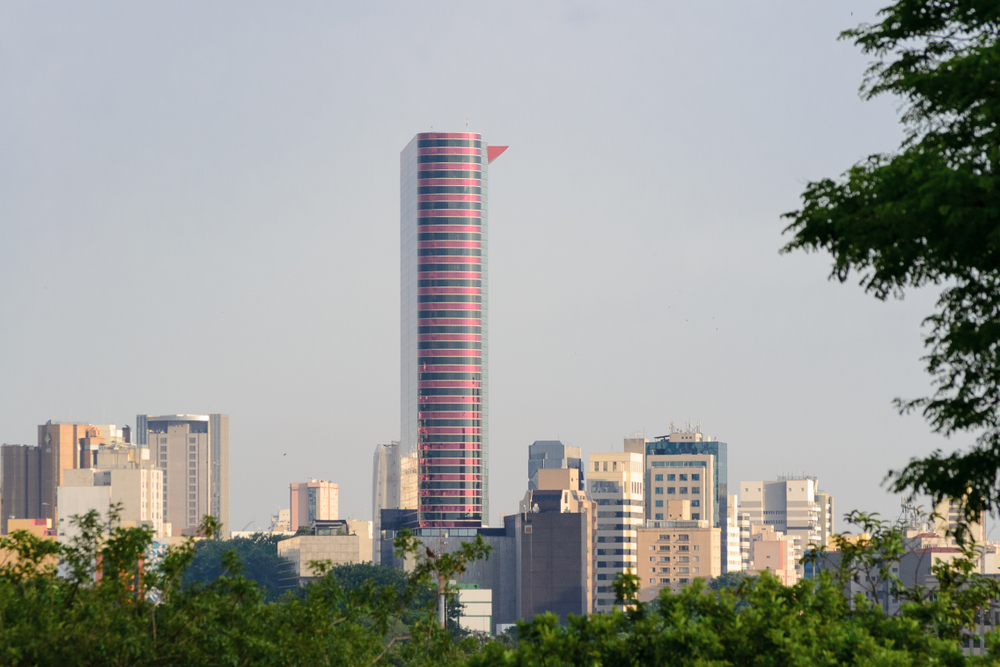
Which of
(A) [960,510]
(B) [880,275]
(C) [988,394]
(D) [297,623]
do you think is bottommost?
(D) [297,623]

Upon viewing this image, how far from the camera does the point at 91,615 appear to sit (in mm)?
24312

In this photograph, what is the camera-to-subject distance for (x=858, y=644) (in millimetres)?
19891

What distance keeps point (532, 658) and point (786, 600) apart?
199 inches

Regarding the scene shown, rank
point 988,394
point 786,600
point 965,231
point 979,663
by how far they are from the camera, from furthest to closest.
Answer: point 786,600 → point 979,663 → point 988,394 → point 965,231

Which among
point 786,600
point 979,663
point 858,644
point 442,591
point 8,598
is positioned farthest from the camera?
point 442,591

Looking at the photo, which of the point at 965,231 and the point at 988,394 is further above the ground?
the point at 965,231

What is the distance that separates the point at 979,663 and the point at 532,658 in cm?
664

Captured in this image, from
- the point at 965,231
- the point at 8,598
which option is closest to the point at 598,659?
the point at 965,231

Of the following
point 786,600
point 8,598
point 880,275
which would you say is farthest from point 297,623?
point 880,275

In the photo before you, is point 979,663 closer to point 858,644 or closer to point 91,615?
point 858,644

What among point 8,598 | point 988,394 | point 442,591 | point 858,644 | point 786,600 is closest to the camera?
point 988,394

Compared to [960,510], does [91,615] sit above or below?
below

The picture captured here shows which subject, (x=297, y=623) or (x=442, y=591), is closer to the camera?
(x=297, y=623)

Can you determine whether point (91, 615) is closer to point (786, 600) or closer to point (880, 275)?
point (786, 600)
